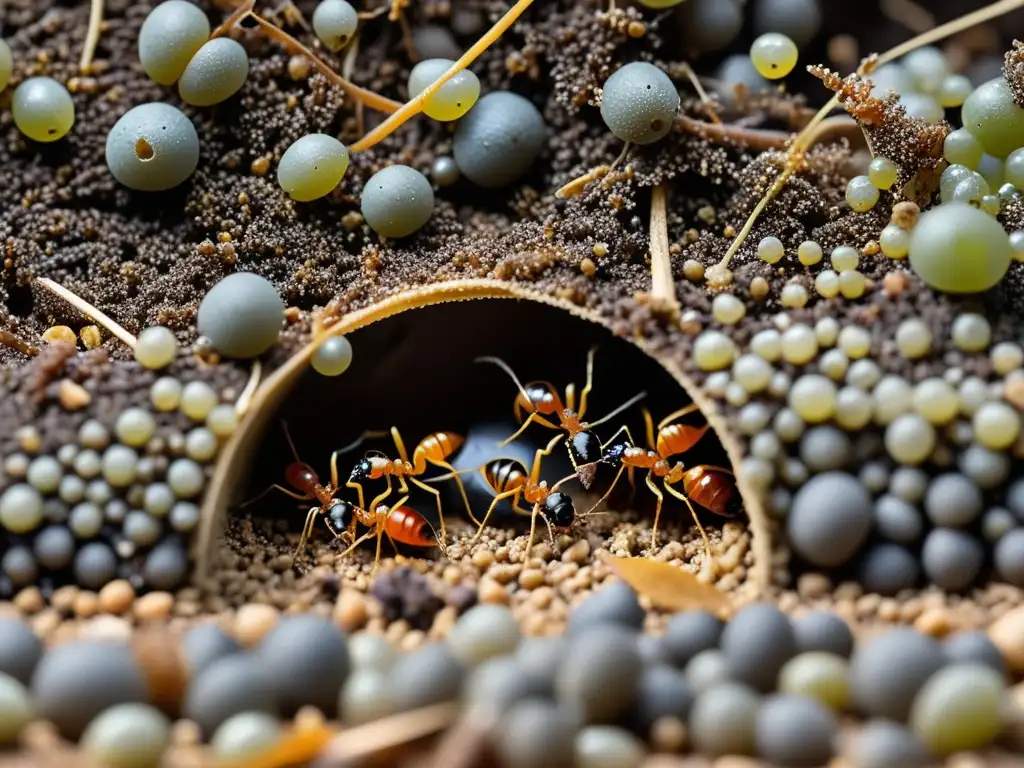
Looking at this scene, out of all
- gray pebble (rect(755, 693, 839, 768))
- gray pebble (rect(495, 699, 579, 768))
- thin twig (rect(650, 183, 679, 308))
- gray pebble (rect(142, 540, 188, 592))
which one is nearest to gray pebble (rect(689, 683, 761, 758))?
gray pebble (rect(755, 693, 839, 768))

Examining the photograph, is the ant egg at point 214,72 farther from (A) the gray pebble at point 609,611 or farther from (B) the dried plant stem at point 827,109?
(A) the gray pebble at point 609,611

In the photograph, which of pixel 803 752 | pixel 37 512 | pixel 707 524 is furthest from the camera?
pixel 707 524

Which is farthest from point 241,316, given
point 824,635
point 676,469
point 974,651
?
point 974,651

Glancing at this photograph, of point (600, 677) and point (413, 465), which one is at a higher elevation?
point (413, 465)

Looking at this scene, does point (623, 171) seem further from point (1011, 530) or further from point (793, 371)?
point (1011, 530)

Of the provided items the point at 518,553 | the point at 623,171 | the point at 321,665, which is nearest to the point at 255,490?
the point at 518,553

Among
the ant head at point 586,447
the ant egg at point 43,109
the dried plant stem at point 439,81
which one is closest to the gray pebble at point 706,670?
the ant head at point 586,447

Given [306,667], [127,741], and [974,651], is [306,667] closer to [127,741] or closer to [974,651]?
[127,741]
